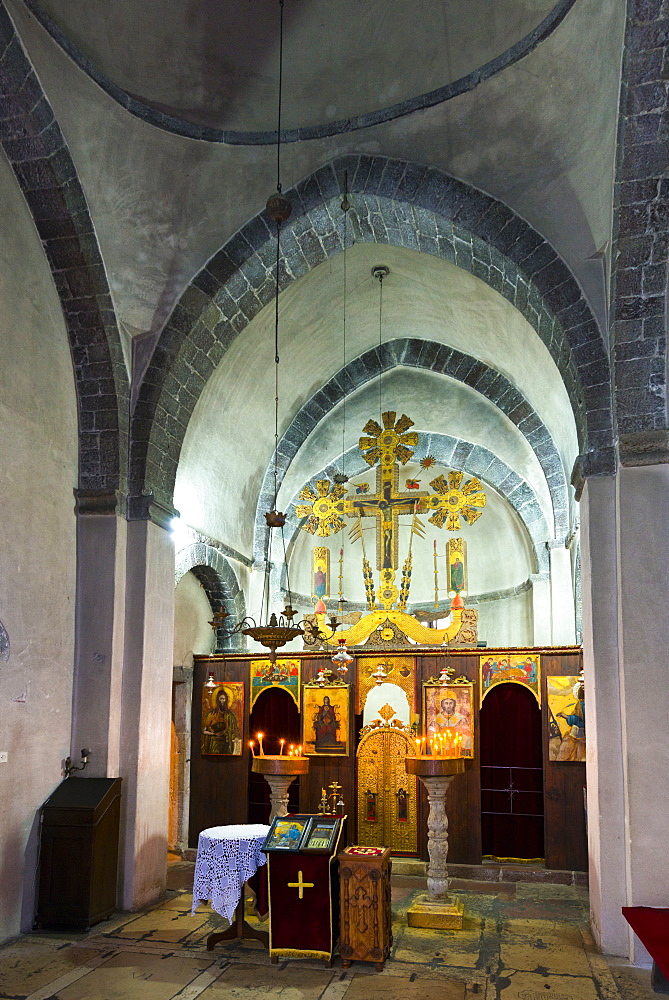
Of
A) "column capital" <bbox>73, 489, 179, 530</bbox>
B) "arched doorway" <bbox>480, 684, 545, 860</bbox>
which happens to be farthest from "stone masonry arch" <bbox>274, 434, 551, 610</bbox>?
"column capital" <bbox>73, 489, 179, 530</bbox>

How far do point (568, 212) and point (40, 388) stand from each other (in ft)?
16.3

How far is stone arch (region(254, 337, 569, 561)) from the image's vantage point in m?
12.3

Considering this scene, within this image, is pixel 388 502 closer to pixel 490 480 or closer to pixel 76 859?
pixel 490 480

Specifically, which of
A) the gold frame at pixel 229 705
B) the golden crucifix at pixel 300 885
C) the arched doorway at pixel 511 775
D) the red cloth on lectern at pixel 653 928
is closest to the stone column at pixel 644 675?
the red cloth on lectern at pixel 653 928

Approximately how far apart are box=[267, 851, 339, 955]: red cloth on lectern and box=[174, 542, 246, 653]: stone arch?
185 inches

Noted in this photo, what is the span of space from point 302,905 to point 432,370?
324 inches

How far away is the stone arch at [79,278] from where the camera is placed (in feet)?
24.8

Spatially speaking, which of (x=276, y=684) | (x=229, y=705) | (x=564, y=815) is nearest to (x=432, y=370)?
(x=276, y=684)

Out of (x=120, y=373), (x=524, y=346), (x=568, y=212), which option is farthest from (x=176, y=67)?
(x=524, y=346)

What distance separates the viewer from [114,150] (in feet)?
27.0

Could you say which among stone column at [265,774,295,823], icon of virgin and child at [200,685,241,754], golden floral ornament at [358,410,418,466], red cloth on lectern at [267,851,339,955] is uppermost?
golden floral ornament at [358,410,418,466]

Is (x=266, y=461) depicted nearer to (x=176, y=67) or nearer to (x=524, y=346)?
(x=524, y=346)

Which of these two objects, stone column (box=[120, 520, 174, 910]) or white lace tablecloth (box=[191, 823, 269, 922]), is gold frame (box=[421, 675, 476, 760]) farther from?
white lace tablecloth (box=[191, 823, 269, 922])

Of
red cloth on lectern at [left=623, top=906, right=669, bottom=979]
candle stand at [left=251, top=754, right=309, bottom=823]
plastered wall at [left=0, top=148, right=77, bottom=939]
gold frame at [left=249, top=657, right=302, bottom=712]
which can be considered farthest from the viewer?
gold frame at [left=249, top=657, right=302, bottom=712]
